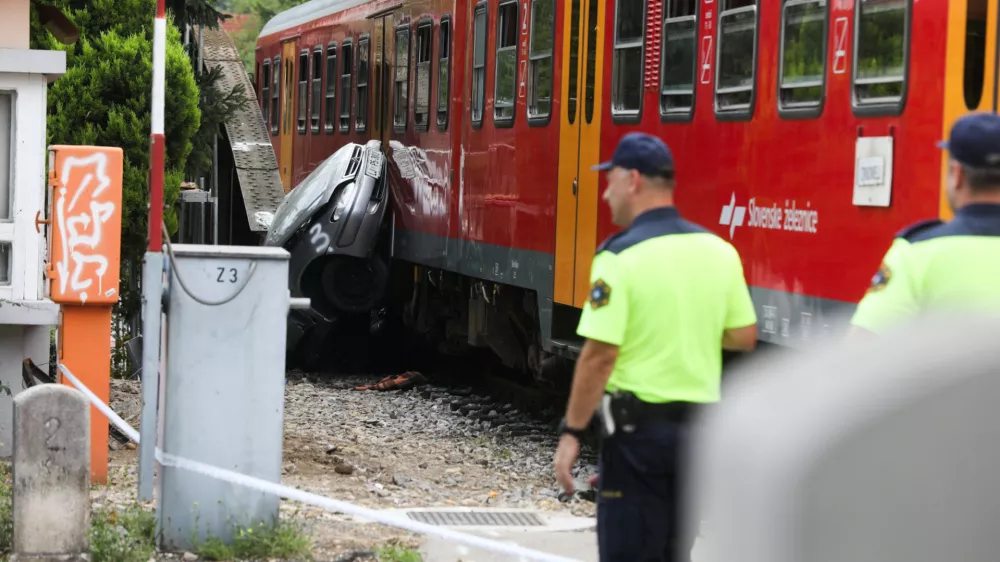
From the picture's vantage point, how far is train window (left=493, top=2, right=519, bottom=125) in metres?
12.2

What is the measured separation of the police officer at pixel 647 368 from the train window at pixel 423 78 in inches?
412

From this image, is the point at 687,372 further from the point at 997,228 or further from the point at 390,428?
the point at 390,428

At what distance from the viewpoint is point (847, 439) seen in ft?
6.12

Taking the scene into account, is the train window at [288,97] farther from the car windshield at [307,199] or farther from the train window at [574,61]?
the train window at [574,61]

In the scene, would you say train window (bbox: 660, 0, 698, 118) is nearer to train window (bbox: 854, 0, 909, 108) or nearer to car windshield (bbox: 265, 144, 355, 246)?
train window (bbox: 854, 0, 909, 108)

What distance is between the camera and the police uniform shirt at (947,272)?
3678 millimetres

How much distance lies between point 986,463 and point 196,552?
16.3 ft

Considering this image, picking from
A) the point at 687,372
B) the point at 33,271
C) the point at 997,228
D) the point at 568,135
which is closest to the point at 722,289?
the point at 687,372

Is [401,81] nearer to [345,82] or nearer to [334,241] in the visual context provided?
[334,241]

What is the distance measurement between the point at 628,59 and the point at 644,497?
5890 millimetres

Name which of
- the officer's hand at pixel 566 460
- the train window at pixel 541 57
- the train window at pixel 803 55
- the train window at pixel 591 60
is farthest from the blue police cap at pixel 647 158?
the train window at pixel 541 57

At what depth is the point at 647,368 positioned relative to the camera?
4402 mm

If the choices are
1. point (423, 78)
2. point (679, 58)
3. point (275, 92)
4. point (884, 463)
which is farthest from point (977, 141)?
point (275, 92)

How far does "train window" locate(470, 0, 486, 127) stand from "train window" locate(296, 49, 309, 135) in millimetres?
7622
